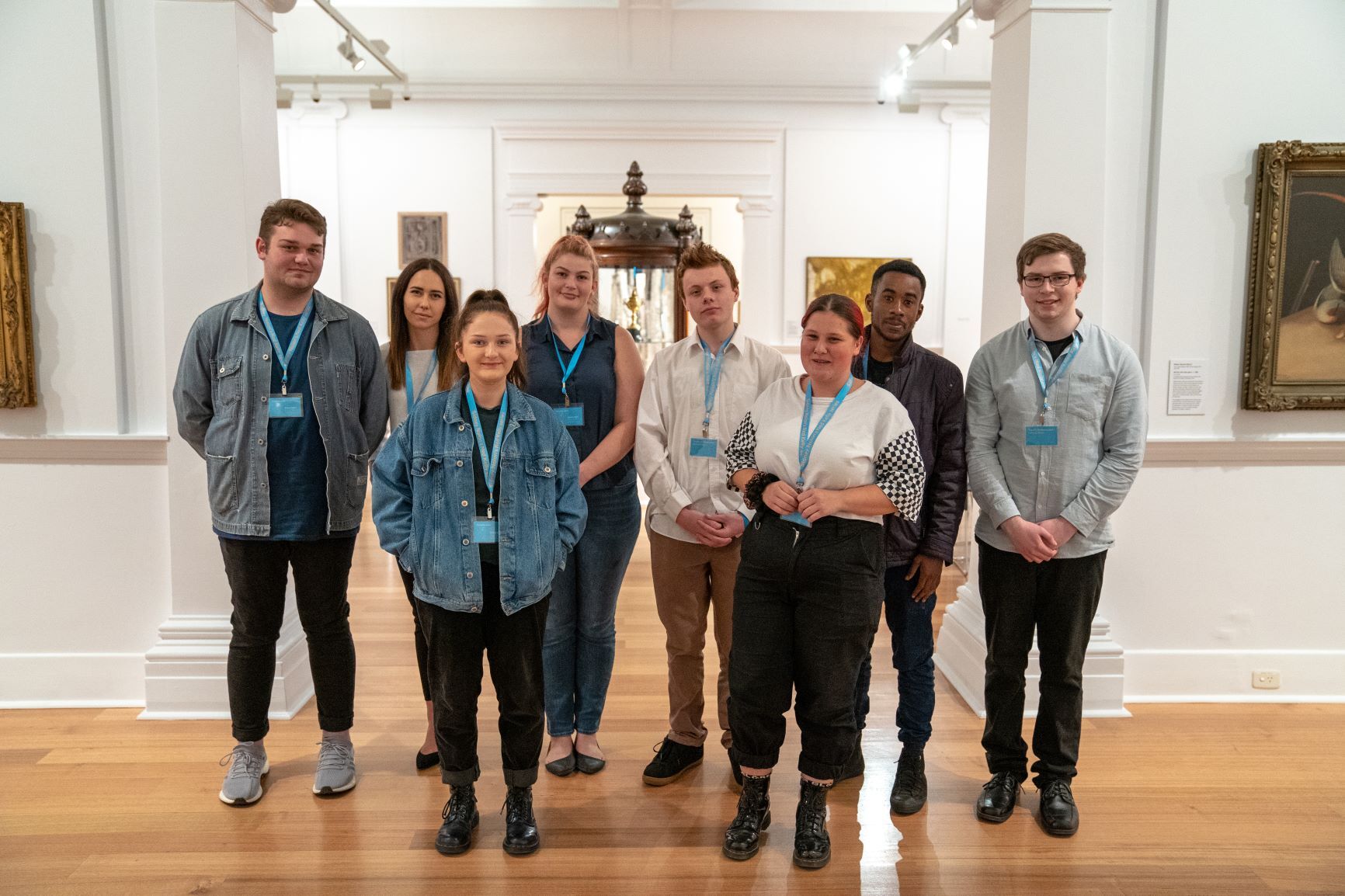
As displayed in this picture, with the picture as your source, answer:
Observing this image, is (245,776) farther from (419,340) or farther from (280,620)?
(419,340)

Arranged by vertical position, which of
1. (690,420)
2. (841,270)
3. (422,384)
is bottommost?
(690,420)

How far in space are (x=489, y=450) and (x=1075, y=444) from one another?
1.81m

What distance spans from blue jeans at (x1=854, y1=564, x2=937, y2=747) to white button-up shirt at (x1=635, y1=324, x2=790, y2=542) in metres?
0.60

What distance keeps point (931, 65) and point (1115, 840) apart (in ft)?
26.3

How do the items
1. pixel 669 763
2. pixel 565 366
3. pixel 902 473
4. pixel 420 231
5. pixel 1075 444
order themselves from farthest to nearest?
pixel 420 231
pixel 669 763
pixel 565 366
pixel 1075 444
pixel 902 473

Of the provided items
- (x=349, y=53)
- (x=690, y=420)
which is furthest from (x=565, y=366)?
(x=349, y=53)

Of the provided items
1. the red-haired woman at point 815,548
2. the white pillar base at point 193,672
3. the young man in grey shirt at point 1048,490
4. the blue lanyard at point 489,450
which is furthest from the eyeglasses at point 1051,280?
the white pillar base at point 193,672

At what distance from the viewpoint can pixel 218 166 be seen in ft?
12.0

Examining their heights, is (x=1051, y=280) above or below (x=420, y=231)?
below

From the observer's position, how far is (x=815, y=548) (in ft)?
8.39

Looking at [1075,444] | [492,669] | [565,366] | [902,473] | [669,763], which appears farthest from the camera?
[669,763]

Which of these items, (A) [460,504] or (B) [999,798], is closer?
(A) [460,504]

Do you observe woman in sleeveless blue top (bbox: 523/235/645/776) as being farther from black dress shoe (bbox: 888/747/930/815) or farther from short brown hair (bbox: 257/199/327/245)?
black dress shoe (bbox: 888/747/930/815)

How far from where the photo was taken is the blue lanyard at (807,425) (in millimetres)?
2576
